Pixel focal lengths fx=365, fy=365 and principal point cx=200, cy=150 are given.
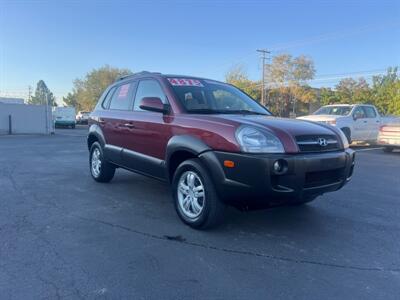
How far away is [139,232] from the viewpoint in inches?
161

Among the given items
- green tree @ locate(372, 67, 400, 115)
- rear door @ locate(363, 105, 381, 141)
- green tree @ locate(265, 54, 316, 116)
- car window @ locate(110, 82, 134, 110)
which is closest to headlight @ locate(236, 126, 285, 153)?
car window @ locate(110, 82, 134, 110)

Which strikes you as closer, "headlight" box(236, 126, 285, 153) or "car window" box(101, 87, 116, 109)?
"headlight" box(236, 126, 285, 153)

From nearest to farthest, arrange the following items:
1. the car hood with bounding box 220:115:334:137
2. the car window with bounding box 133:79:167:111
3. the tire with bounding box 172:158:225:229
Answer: the car hood with bounding box 220:115:334:137 → the tire with bounding box 172:158:225:229 → the car window with bounding box 133:79:167:111

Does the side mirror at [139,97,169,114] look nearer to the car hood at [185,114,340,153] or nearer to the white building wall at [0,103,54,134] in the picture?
the car hood at [185,114,340,153]

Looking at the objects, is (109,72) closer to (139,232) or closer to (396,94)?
(396,94)

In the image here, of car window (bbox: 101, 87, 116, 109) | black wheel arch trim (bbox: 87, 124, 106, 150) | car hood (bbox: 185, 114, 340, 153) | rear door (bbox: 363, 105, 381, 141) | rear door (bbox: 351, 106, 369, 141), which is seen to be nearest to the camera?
car hood (bbox: 185, 114, 340, 153)

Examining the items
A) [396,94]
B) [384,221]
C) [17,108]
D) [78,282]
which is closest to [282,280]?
[78,282]

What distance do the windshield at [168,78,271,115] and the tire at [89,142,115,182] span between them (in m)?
2.24

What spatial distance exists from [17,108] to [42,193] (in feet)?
65.3

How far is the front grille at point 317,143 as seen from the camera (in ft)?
12.3

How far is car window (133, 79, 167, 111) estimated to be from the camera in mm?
4922

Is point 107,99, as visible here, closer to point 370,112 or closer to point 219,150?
point 219,150

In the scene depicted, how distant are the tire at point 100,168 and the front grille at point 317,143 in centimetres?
367

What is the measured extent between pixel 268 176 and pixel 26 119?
23.5 metres
